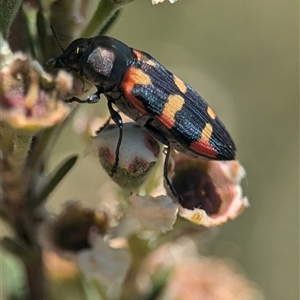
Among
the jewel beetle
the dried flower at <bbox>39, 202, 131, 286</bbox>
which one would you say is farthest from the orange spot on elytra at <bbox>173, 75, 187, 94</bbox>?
the dried flower at <bbox>39, 202, 131, 286</bbox>

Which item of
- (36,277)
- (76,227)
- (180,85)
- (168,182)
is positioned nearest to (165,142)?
(168,182)

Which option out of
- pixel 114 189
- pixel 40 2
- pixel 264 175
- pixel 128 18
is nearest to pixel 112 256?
pixel 114 189

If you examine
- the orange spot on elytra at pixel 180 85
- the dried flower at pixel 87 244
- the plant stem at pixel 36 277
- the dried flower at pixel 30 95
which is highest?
the dried flower at pixel 30 95

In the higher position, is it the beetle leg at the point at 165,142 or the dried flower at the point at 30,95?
the dried flower at the point at 30,95

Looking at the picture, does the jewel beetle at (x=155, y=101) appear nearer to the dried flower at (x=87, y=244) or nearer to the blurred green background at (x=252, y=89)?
the dried flower at (x=87, y=244)

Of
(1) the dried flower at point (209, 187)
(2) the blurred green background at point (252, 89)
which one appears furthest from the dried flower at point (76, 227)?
(2) the blurred green background at point (252, 89)

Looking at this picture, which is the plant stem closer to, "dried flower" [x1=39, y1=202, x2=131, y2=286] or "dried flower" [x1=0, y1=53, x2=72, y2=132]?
"dried flower" [x1=39, y1=202, x2=131, y2=286]

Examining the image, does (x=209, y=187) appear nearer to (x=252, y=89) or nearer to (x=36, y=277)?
(x=36, y=277)
